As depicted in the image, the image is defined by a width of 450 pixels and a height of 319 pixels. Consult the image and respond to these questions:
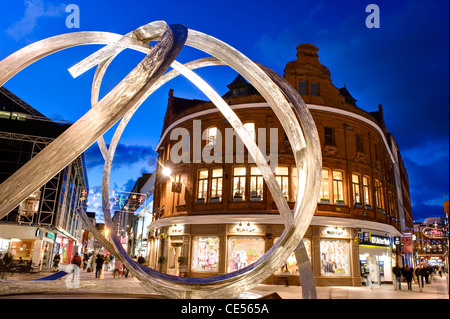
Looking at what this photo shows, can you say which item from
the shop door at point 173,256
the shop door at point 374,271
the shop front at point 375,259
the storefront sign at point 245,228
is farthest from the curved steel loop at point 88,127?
the shop door at point 374,271

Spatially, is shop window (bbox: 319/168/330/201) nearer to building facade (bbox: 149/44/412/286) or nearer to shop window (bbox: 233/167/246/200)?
building facade (bbox: 149/44/412/286)

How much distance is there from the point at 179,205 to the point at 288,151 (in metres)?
8.77

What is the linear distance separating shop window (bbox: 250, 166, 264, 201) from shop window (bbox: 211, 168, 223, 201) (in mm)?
2200

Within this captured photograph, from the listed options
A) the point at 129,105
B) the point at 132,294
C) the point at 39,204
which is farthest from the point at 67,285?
the point at 39,204

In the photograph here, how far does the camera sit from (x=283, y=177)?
72.5 feet

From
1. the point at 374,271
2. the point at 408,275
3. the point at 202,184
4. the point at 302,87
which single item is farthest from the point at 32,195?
the point at 408,275

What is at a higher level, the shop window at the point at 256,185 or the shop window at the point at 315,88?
the shop window at the point at 315,88

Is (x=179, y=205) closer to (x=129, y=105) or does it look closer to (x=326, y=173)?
(x=326, y=173)

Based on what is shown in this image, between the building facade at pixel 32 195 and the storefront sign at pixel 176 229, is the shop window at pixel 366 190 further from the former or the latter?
the building facade at pixel 32 195

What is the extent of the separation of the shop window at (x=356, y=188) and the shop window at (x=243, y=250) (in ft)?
24.5

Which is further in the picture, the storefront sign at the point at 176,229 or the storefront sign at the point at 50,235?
the storefront sign at the point at 50,235

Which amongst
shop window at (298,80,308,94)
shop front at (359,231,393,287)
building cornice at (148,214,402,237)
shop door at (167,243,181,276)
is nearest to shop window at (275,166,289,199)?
building cornice at (148,214,402,237)

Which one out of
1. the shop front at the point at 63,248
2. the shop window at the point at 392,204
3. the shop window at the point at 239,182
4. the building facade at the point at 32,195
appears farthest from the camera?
the shop front at the point at 63,248

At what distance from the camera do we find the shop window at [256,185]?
21.9 m
